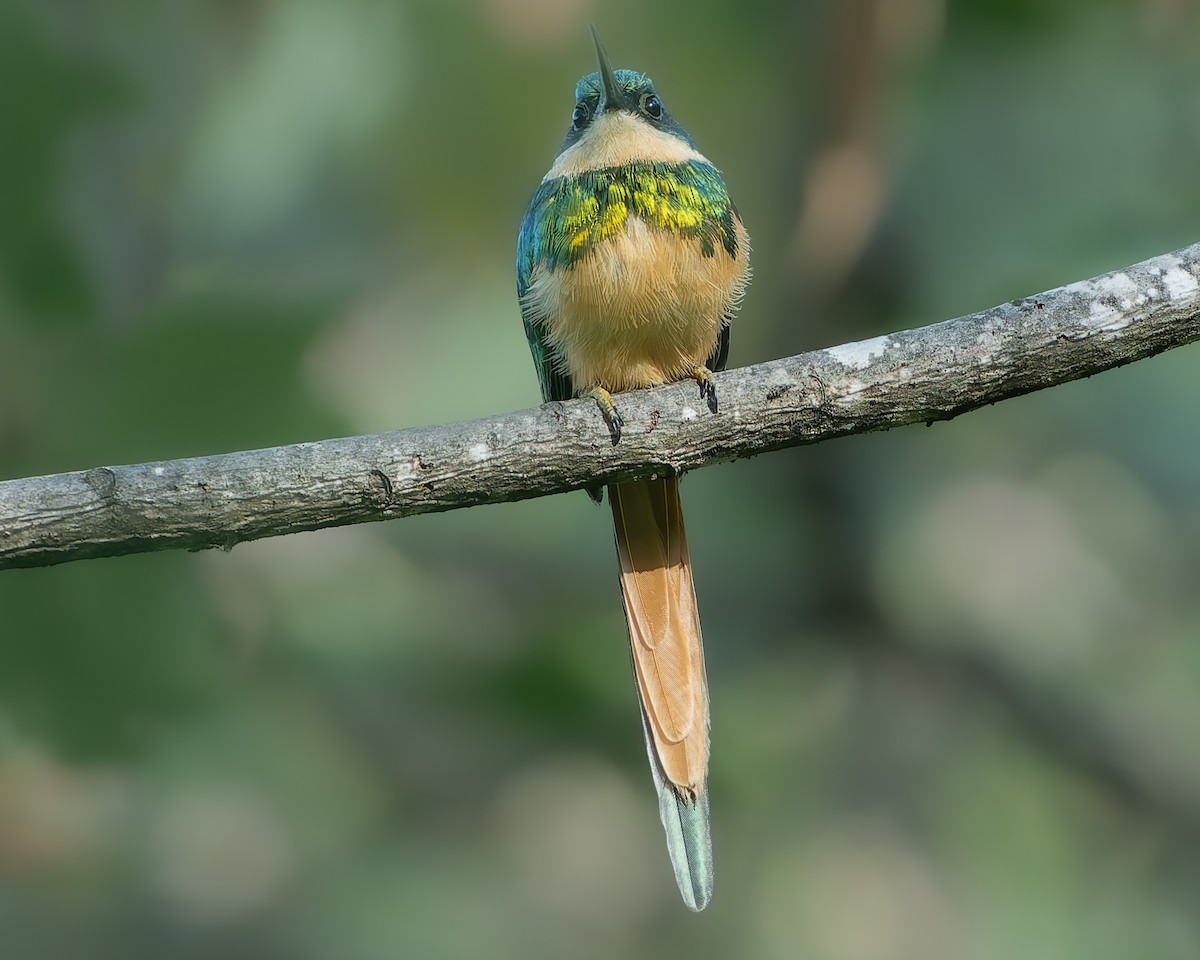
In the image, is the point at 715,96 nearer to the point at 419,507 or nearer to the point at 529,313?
the point at 529,313

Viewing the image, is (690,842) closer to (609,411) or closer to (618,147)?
(609,411)

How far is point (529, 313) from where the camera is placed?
345 centimetres

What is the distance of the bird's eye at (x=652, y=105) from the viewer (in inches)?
148

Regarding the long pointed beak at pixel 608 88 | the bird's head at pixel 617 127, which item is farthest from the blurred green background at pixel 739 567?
the long pointed beak at pixel 608 88

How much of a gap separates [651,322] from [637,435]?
42 cm

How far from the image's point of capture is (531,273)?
347cm

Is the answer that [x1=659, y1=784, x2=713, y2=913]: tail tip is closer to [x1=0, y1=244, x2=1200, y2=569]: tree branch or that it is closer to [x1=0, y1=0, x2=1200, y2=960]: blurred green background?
[x1=0, y1=244, x2=1200, y2=569]: tree branch

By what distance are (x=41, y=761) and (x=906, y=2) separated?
484 cm

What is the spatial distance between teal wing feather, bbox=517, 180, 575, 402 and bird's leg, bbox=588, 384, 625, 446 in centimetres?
31

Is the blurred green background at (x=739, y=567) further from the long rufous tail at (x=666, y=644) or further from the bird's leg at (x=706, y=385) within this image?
the bird's leg at (x=706, y=385)

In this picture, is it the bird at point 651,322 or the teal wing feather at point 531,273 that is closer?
the bird at point 651,322

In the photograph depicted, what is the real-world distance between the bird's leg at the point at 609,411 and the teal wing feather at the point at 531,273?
0.31m

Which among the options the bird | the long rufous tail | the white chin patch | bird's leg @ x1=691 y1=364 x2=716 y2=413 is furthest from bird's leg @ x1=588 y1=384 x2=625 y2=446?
the white chin patch

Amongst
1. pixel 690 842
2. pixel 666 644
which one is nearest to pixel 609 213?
pixel 666 644
